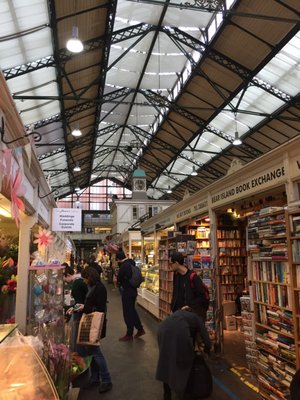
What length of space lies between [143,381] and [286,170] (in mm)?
3405

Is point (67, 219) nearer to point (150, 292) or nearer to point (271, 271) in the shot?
point (150, 292)

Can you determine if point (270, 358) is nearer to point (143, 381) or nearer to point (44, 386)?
point (143, 381)

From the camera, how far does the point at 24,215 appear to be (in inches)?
216

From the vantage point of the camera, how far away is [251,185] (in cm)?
509

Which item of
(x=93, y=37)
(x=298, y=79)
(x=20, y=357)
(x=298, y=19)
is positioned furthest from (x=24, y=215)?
(x=298, y=79)

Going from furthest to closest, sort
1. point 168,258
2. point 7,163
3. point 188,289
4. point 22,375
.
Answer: point 168,258
point 188,289
point 7,163
point 22,375

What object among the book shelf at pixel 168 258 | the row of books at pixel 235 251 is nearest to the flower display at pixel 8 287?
the book shelf at pixel 168 258

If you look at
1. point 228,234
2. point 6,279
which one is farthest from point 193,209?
point 6,279

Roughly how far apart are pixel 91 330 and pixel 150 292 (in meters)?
6.37

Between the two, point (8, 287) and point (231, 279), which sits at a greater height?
point (8, 287)

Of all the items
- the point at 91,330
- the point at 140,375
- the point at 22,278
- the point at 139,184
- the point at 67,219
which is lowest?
the point at 140,375

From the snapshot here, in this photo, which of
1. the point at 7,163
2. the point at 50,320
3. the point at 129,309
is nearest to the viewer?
the point at 7,163

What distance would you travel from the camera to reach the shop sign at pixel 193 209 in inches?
272

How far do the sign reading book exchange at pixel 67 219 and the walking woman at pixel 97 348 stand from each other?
3.92 meters
